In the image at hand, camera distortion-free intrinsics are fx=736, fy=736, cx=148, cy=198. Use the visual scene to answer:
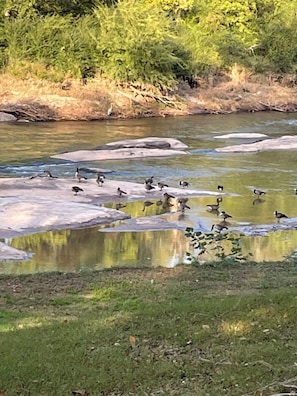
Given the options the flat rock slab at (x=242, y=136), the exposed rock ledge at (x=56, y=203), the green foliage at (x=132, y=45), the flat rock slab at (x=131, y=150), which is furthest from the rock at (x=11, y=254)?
the green foliage at (x=132, y=45)

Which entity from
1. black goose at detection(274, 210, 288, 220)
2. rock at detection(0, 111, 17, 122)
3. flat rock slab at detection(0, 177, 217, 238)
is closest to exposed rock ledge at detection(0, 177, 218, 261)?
flat rock slab at detection(0, 177, 217, 238)

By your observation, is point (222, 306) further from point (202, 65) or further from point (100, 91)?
point (202, 65)

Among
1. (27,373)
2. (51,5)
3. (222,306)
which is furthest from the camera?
(51,5)

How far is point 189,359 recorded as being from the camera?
6102 millimetres

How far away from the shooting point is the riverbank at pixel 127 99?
121ft

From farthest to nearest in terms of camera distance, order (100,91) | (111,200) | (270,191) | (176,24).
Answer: (176,24) < (100,91) < (270,191) < (111,200)

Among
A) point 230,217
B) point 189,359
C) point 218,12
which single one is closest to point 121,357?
point 189,359

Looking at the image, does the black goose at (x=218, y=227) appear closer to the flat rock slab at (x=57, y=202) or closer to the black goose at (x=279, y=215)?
the black goose at (x=279, y=215)

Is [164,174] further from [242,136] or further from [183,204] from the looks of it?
[242,136]

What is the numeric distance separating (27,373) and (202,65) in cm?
4036

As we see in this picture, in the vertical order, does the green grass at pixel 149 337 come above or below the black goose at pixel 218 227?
above

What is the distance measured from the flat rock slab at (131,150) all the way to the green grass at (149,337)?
49.8ft

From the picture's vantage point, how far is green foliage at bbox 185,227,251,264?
11453mm

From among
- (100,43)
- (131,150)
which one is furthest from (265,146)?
(100,43)
